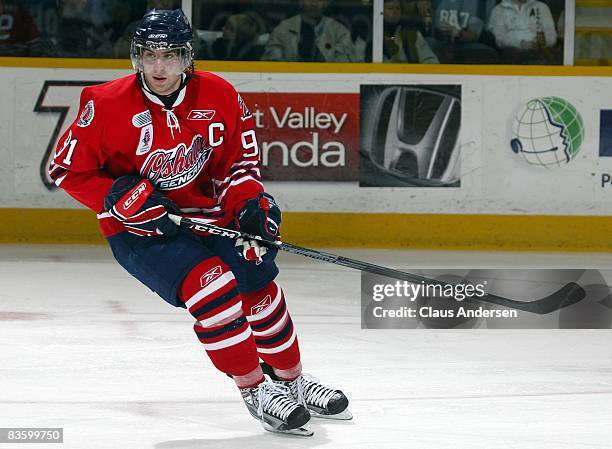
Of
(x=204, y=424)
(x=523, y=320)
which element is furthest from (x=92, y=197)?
(x=523, y=320)

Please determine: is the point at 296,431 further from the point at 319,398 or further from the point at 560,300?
the point at 560,300

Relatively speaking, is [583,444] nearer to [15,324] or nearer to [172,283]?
[172,283]

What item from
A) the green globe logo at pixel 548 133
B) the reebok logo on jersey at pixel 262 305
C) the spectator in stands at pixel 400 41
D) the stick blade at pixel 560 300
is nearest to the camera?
the reebok logo on jersey at pixel 262 305

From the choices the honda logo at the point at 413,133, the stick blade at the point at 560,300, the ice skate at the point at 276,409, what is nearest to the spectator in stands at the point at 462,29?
the honda logo at the point at 413,133

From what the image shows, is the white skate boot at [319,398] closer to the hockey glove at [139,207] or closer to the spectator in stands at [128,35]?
the hockey glove at [139,207]

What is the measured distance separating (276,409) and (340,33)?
4.26 meters

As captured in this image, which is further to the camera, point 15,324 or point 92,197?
point 15,324

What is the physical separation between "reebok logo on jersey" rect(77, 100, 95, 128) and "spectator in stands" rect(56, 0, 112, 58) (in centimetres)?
406

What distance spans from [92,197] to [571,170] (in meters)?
4.21

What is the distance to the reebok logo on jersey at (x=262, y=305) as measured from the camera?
3.14 m

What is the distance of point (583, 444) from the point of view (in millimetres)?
2896

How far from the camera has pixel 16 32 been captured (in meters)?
7.05

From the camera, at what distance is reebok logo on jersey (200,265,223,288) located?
2.92 meters

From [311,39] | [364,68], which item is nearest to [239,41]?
[311,39]
